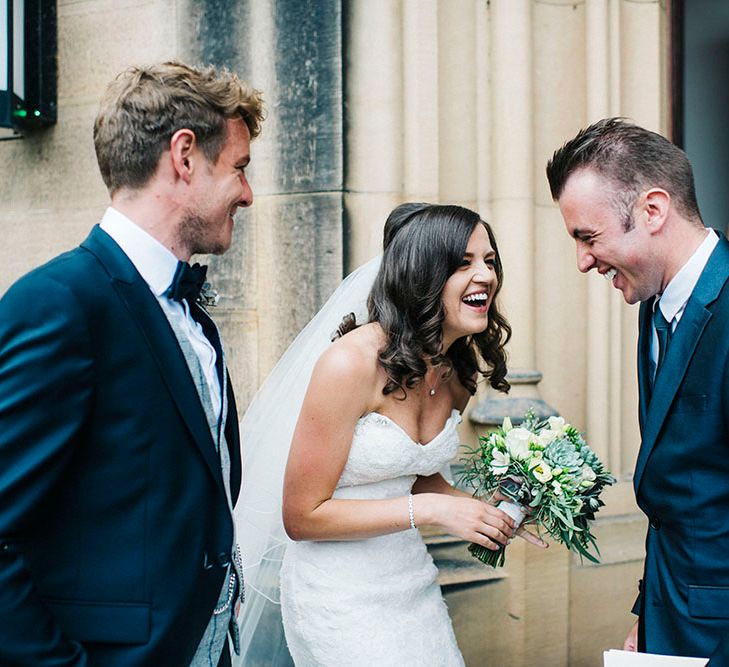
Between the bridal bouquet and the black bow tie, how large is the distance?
118 cm

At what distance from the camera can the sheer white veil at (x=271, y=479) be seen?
10.4 feet

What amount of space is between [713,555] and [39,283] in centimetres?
172

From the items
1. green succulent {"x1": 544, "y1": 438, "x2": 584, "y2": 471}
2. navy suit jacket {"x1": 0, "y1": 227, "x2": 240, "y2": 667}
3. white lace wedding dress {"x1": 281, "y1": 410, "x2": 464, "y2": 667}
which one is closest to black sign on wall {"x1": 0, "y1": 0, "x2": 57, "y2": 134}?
white lace wedding dress {"x1": 281, "y1": 410, "x2": 464, "y2": 667}

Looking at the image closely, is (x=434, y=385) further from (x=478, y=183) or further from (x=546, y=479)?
(x=478, y=183)

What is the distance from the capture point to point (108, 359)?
1.67m

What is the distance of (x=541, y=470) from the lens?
8.43ft

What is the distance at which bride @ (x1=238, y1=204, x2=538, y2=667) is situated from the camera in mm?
2645

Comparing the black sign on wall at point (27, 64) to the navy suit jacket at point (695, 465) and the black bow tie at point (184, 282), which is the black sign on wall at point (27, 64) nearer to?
the black bow tie at point (184, 282)

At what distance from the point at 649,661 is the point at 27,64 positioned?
4.30 m

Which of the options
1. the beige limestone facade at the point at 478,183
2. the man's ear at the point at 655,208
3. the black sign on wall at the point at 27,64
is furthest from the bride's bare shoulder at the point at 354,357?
the black sign on wall at the point at 27,64

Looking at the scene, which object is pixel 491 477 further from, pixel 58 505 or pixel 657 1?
pixel 657 1

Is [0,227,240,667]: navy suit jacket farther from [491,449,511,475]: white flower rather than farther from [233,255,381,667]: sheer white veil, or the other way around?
[233,255,381,667]: sheer white veil

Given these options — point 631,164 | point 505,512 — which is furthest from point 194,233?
point 505,512

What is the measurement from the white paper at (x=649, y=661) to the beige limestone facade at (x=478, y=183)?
2.15 m
